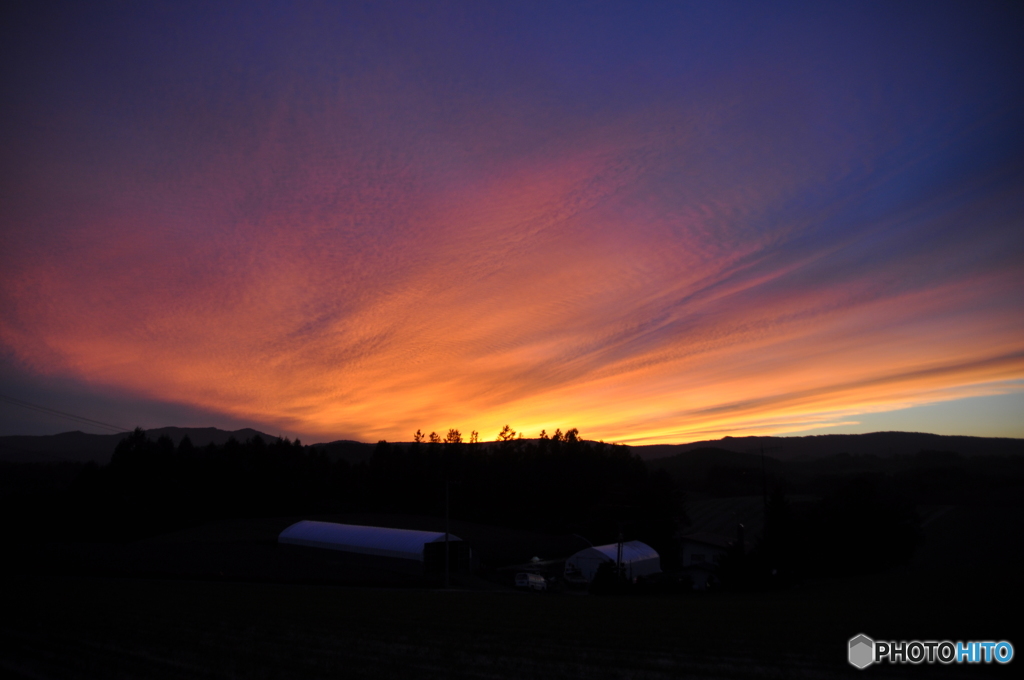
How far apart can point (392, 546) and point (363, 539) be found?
16.4 feet

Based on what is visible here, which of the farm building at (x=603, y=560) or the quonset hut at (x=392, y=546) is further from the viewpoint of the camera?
the farm building at (x=603, y=560)

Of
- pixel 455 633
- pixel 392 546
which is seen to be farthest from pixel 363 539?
pixel 455 633

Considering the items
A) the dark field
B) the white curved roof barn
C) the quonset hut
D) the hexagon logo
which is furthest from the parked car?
the hexagon logo

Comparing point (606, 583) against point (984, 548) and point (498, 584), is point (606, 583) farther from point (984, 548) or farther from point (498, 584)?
point (984, 548)

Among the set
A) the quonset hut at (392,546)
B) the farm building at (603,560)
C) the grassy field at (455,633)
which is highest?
the grassy field at (455,633)

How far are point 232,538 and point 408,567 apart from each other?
3091 cm

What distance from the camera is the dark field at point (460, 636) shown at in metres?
12.5

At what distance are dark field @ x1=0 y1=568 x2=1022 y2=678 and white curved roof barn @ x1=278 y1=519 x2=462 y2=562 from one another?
35.3 meters

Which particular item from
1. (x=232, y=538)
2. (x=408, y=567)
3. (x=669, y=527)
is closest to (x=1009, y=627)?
(x=408, y=567)

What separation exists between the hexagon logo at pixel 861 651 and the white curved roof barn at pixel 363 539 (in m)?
51.6

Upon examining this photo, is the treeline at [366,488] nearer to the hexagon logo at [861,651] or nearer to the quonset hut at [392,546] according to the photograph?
the quonset hut at [392,546]

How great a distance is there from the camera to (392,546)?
63.5 m

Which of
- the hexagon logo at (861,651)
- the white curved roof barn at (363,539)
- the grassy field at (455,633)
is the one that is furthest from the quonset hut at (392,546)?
the hexagon logo at (861,651)

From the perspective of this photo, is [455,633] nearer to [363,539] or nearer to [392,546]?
[392,546]
